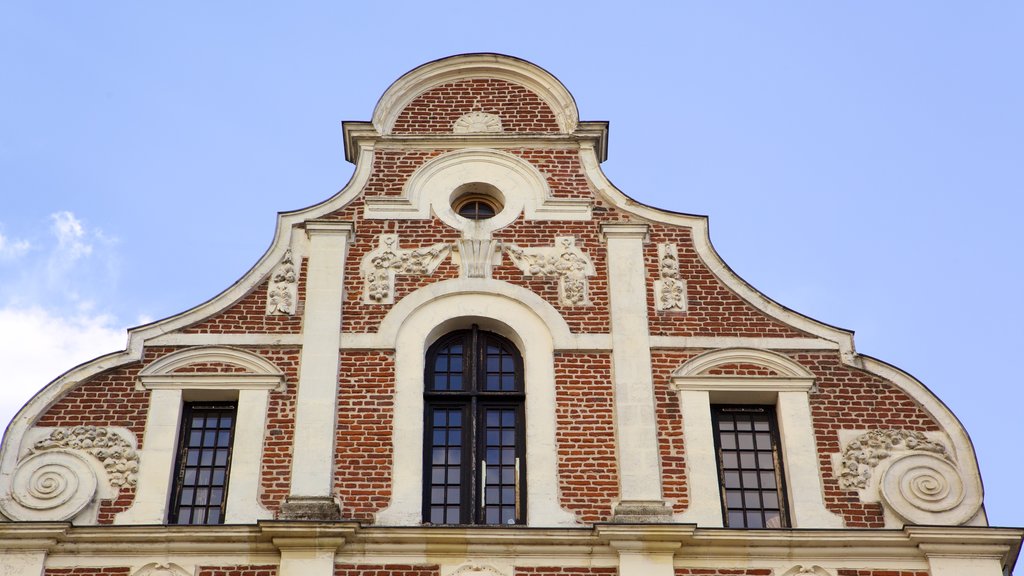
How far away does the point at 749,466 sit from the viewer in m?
16.9

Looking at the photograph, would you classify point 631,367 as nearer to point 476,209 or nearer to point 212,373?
point 476,209

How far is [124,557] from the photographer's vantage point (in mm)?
15703

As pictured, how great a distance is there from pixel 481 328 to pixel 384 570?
11.1ft

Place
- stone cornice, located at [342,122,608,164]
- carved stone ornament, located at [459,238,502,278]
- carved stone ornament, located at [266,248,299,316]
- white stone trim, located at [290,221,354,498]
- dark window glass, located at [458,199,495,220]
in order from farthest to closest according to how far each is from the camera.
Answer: stone cornice, located at [342,122,608,164], dark window glass, located at [458,199,495,220], carved stone ornament, located at [459,238,502,278], carved stone ornament, located at [266,248,299,316], white stone trim, located at [290,221,354,498]

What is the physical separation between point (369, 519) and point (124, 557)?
2.49 meters

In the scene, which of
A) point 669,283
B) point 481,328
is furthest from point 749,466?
point 481,328

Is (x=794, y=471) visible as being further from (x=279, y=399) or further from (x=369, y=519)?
(x=279, y=399)

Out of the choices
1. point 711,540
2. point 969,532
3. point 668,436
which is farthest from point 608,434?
point 969,532

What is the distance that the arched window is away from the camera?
16453 millimetres

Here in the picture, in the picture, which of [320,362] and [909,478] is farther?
[320,362]

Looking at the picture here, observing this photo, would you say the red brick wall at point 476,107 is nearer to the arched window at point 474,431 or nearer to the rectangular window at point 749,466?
the arched window at point 474,431

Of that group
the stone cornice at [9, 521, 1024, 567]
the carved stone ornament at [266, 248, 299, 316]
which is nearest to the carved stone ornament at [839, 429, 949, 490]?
the stone cornice at [9, 521, 1024, 567]

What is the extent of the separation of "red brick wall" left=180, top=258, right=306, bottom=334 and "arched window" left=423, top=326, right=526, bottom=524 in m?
1.63

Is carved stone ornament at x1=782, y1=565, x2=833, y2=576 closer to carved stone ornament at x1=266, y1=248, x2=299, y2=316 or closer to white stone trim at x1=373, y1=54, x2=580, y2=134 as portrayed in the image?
carved stone ornament at x1=266, y1=248, x2=299, y2=316
